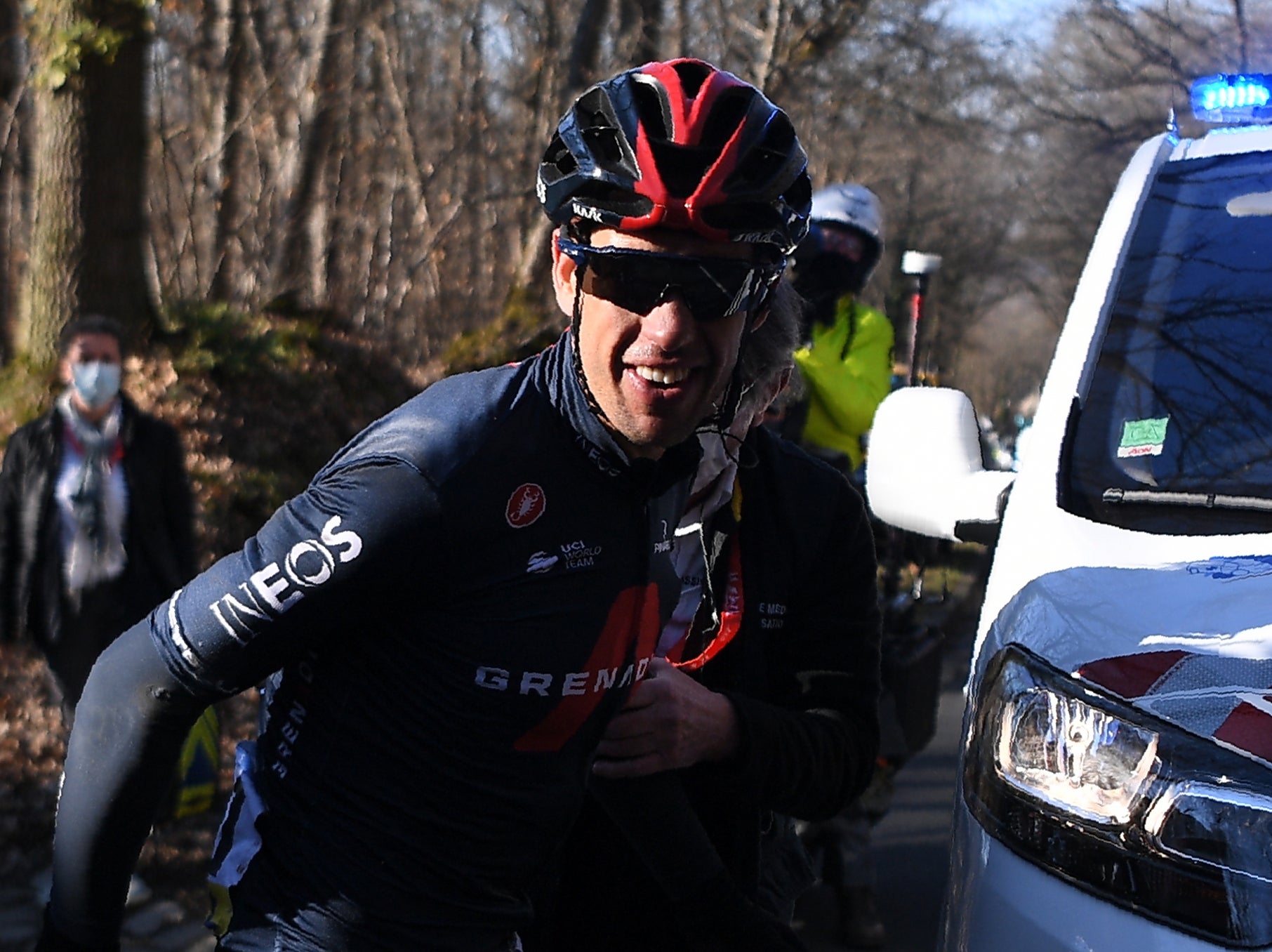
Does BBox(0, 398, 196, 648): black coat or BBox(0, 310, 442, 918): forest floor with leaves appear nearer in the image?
BBox(0, 398, 196, 648): black coat

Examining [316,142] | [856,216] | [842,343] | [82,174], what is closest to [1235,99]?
[856,216]

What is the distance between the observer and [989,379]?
310ft

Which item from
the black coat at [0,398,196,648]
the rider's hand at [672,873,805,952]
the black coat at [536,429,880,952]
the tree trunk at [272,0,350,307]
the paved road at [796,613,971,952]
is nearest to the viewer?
the rider's hand at [672,873,805,952]

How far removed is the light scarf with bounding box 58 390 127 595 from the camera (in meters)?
5.57

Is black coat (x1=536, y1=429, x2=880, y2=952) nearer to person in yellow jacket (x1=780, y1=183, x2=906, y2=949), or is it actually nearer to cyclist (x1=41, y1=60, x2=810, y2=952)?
cyclist (x1=41, y1=60, x2=810, y2=952)

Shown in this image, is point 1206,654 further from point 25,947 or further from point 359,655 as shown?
point 25,947

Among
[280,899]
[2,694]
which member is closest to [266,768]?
[280,899]

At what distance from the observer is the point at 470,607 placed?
1.77 metres

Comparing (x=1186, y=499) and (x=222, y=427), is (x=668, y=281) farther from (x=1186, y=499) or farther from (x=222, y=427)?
(x=222, y=427)

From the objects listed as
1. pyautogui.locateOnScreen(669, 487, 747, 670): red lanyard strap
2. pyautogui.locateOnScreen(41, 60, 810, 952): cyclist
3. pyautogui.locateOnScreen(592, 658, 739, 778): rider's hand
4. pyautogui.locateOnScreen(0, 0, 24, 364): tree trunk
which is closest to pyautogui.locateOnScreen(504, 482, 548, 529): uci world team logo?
pyautogui.locateOnScreen(41, 60, 810, 952): cyclist

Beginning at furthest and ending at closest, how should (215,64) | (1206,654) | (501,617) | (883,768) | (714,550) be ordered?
1. (215,64)
2. (883,768)
3. (714,550)
4. (1206,654)
5. (501,617)

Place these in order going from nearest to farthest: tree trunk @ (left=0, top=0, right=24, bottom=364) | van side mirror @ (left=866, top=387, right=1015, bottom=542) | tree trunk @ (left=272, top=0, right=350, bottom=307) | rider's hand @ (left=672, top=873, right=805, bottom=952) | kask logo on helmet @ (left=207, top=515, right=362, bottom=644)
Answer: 1. kask logo on helmet @ (left=207, top=515, right=362, bottom=644)
2. rider's hand @ (left=672, top=873, right=805, bottom=952)
3. van side mirror @ (left=866, top=387, right=1015, bottom=542)
4. tree trunk @ (left=0, top=0, right=24, bottom=364)
5. tree trunk @ (left=272, top=0, right=350, bottom=307)

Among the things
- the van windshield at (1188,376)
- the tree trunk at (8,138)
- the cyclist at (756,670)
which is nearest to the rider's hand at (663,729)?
the cyclist at (756,670)

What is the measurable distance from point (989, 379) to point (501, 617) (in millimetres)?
95873
